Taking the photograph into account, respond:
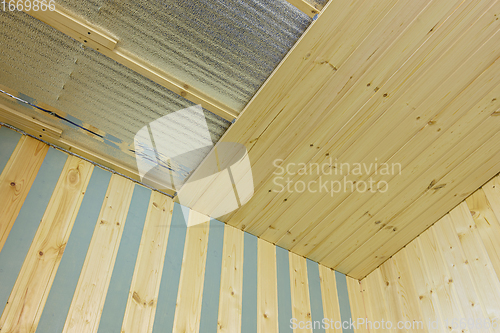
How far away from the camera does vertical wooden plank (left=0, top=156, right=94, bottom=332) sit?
4.96 feet

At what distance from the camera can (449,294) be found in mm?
2152

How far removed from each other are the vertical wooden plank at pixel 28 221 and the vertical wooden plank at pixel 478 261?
91.9 inches

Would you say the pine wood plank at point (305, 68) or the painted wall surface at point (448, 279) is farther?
the painted wall surface at point (448, 279)

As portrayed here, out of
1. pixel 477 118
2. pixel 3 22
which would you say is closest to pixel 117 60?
pixel 3 22

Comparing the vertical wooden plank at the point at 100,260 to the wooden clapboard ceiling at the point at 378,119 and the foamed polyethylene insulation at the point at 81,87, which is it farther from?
the wooden clapboard ceiling at the point at 378,119

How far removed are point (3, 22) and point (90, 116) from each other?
0.55 metres

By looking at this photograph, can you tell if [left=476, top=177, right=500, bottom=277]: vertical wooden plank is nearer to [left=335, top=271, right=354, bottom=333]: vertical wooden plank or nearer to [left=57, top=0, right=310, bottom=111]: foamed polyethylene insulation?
[left=335, top=271, right=354, bottom=333]: vertical wooden plank

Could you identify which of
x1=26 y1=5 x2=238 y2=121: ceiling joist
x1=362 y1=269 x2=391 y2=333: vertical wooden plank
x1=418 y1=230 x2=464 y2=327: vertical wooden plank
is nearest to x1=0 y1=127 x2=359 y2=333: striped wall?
x1=362 y1=269 x2=391 y2=333: vertical wooden plank

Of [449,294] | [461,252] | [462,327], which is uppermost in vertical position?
[461,252]

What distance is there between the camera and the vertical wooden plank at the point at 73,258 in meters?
1.57

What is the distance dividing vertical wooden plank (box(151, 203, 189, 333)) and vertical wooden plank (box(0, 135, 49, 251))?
78cm

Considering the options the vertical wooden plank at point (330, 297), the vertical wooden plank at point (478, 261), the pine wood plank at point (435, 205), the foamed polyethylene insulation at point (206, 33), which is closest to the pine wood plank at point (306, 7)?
the foamed polyethylene insulation at point (206, 33)

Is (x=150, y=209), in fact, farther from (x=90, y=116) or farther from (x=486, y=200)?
(x=486, y=200)

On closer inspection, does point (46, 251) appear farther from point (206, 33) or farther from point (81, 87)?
point (206, 33)
